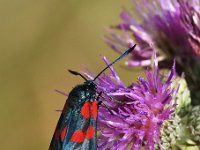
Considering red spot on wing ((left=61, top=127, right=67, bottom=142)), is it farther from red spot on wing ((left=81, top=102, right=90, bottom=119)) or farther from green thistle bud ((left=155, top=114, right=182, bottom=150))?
green thistle bud ((left=155, top=114, right=182, bottom=150))

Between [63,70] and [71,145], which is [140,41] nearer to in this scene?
[71,145]

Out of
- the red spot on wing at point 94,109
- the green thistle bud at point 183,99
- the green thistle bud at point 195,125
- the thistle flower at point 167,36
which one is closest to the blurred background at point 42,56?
the thistle flower at point 167,36

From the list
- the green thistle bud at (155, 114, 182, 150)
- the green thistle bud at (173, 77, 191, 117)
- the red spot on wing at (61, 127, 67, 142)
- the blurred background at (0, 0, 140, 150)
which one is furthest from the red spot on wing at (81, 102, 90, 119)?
the blurred background at (0, 0, 140, 150)

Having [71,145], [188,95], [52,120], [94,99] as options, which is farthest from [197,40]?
[52,120]

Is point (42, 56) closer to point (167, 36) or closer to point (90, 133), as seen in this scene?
point (167, 36)

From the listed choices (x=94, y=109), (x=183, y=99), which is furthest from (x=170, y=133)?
(x=94, y=109)

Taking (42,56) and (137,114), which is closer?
(137,114)
